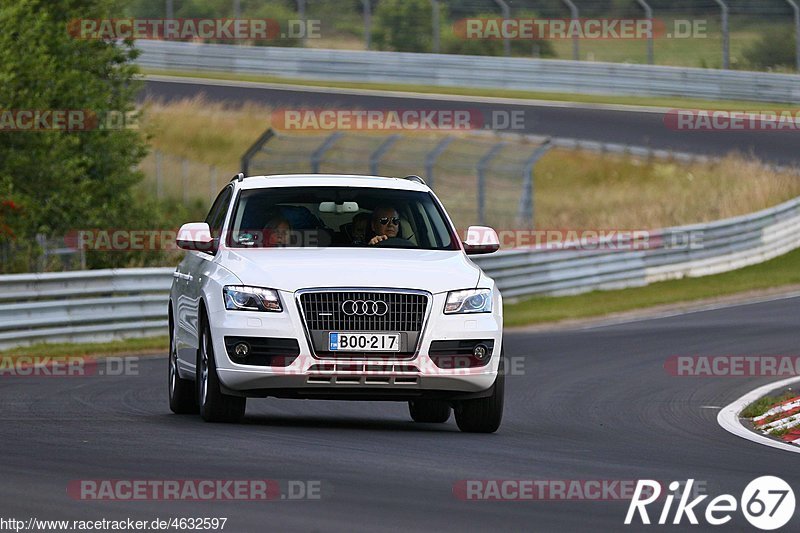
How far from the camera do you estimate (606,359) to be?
18.9 meters

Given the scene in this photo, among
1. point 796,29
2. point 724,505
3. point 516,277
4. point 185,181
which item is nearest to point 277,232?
point 724,505

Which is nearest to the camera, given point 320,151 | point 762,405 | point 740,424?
point 740,424

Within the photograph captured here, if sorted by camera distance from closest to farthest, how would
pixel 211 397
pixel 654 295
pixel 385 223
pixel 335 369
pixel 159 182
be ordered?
pixel 335 369 → pixel 211 397 → pixel 385 223 → pixel 654 295 → pixel 159 182

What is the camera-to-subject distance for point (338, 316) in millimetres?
10969

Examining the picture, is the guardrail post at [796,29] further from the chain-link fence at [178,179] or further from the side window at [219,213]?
the side window at [219,213]

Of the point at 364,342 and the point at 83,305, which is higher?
the point at 364,342

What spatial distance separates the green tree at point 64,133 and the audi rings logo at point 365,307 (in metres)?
15.0

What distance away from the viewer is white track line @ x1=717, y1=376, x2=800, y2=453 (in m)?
11.4

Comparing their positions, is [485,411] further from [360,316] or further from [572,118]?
[572,118]

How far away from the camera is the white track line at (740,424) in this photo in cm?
1139

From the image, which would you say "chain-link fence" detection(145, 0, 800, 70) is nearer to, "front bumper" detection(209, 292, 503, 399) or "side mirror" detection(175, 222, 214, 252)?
"side mirror" detection(175, 222, 214, 252)

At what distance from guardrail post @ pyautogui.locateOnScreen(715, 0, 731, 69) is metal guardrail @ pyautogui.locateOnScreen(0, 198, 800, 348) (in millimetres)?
9892

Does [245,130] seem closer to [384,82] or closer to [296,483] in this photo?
[384,82]

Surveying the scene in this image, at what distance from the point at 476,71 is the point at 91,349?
1094 inches
